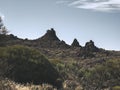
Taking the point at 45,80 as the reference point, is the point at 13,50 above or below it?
above

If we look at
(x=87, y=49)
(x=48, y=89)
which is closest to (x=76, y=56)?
(x=87, y=49)

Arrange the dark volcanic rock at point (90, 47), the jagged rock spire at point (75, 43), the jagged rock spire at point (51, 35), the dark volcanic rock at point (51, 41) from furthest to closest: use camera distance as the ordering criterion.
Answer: the jagged rock spire at point (51, 35) < the dark volcanic rock at point (51, 41) < the jagged rock spire at point (75, 43) < the dark volcanic rock at point (90, 47)

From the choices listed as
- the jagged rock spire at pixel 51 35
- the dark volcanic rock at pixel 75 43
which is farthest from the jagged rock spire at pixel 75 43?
the jagged rock spire at pixel 51 35

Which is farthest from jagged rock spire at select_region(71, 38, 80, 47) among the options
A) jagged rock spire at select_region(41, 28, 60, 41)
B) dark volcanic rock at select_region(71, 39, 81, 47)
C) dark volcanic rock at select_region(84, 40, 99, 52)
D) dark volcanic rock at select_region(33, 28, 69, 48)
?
dark volcanic rock at select_region(84, 40, 99, 52)

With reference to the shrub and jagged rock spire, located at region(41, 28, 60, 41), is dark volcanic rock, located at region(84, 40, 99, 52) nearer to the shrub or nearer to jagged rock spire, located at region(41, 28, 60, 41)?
jagged rock spire, located at region(41, 28, 60, 41)

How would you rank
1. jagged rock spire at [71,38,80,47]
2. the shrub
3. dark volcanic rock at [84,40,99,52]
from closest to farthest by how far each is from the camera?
the shrub, dark volcanic rock at [84,40,99,52], jagged rock spire at [71,38,80,47]

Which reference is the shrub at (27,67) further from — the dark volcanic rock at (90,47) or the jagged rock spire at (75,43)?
the jagged rock spire at (75,43)

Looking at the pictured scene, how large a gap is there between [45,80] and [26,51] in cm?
276

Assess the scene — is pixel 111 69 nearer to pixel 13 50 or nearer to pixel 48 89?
pixel 13 50

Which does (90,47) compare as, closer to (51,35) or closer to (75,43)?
(75,43)

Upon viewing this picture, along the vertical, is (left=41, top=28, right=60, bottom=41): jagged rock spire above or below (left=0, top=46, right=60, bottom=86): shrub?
above

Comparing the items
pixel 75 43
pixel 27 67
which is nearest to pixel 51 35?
pixel 75 43

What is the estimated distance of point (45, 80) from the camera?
23.6 metres

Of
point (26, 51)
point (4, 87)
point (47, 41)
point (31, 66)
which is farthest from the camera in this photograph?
point (47, 41)
